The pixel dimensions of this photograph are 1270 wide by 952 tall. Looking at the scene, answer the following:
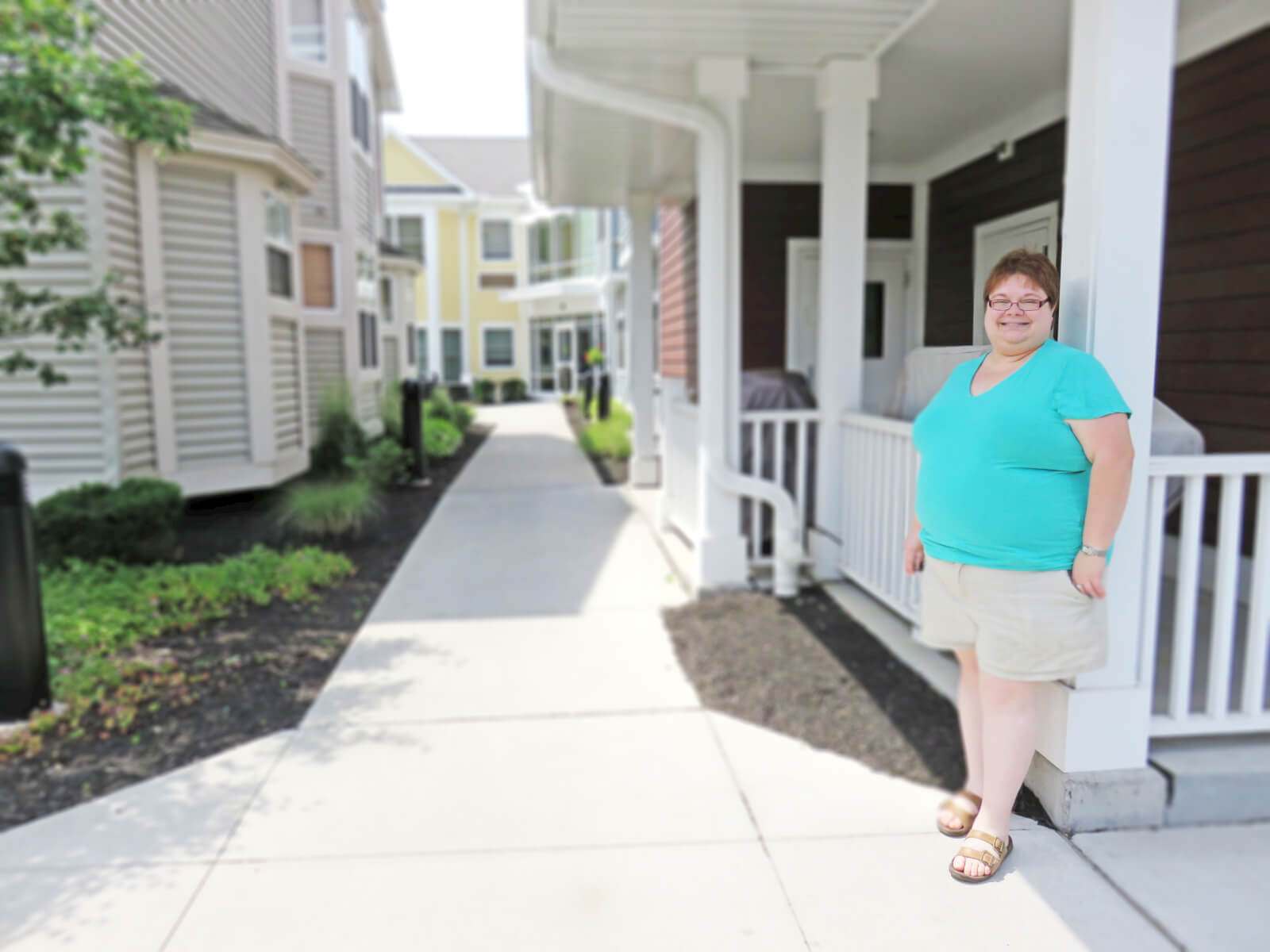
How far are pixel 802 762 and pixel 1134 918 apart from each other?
279 cm

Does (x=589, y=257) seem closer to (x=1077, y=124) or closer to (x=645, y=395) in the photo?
(x=645, y=395)

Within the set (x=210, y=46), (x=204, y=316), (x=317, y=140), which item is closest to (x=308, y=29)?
(x=317, y=140)

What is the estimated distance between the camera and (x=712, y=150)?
16.7 ft

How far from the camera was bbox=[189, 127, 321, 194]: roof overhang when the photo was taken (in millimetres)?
7353

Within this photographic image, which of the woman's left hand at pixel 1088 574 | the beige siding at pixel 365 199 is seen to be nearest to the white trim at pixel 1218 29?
the woman's left hand at pixel 1088 574

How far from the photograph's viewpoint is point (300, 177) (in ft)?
29.3

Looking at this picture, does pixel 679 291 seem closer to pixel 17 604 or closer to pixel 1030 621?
pixel 17 604

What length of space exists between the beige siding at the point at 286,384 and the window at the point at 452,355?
57.3 feet

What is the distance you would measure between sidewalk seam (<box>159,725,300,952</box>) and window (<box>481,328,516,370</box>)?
23.8 metres

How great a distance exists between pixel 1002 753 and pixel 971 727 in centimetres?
9

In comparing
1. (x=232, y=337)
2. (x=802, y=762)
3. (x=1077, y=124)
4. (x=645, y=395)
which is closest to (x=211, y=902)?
(x=802, y=762)

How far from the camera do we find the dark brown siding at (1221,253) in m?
1.01

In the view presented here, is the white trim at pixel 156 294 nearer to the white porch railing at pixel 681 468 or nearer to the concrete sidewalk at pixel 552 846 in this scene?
the concrete sidewalk at pixel 552 846

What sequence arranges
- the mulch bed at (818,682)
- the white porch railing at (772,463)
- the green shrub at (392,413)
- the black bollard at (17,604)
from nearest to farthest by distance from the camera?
the mulch bed at (818,682), the black bollard at (17,604), the white porch railing at (772,463), the green shrub at (392,413)
